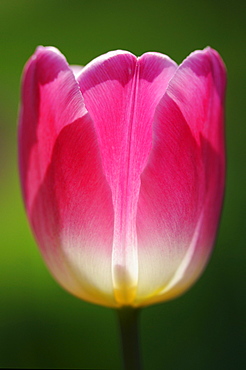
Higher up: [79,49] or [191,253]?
[79,49]

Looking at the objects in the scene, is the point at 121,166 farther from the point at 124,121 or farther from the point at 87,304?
the point at 87,304

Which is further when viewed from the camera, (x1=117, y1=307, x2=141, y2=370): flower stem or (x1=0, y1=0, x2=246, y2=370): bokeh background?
(x1=0, y1=0, x2=246, y2=370): bokeh background

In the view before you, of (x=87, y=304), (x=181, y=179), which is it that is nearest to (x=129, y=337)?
(x=181, y=179)

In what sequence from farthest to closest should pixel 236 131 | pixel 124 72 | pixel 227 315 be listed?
pixel 236 131 < pixel 227 315 < pixel 124 72

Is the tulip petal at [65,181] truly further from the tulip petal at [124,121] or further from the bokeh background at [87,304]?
the bokeh background at [87,304]

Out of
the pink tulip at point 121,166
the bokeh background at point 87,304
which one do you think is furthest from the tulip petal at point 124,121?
the bokeh background at point 87,304

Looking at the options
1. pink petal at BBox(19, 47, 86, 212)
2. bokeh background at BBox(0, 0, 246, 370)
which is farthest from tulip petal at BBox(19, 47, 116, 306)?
bokeh background at BBox(0, 0, 246, 370)

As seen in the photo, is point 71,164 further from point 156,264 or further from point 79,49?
point 79,49

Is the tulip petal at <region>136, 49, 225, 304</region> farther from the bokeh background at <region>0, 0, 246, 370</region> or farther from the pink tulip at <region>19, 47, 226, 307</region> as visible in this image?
the bokeh background at <region>0, 0, 246, 370</region>

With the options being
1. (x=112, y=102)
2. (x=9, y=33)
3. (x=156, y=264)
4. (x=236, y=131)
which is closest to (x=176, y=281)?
(x=156, y=264)
